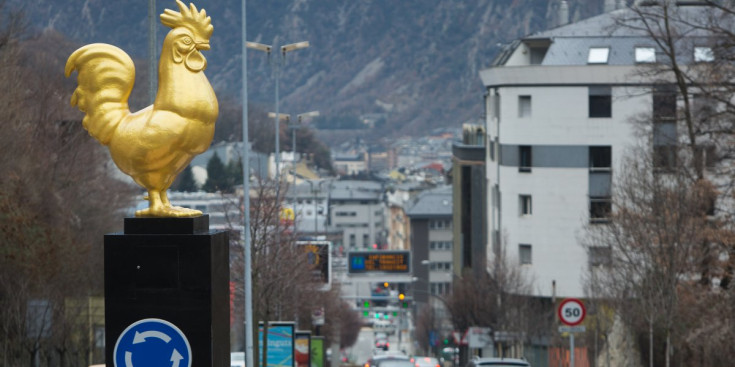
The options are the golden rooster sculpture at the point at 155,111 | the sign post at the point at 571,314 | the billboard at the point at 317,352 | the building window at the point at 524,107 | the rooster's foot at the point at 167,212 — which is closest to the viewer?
the rooster's foot at the point at 167,212

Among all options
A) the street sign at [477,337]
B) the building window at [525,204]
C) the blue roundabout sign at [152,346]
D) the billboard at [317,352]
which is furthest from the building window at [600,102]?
the blue roundabout sign at [152,346]

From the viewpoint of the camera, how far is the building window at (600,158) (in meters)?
56.8

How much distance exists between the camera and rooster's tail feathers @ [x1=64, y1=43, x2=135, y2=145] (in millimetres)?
12141

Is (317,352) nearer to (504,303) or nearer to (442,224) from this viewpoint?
(504,303)

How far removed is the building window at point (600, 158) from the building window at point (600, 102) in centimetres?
134

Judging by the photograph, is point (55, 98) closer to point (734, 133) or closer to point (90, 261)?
point (90, 261)

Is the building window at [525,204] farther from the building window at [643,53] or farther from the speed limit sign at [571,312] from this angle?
the speed limit sign at [571,312]

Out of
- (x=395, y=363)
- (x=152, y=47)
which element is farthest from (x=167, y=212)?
(x=395, y=363)

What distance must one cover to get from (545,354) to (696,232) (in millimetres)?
25235

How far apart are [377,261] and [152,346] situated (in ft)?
197

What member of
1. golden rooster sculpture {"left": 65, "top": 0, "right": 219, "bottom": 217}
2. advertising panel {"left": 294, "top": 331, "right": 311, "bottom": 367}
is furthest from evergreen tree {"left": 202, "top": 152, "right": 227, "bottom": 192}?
golden rooster sculpture {"left": 65, "top": 0, "right": 219, "bottom": 217}

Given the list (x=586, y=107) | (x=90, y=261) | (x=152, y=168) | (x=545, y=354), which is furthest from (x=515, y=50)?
(x=152, y=168)

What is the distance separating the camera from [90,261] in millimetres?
38406

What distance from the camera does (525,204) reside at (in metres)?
59.7
